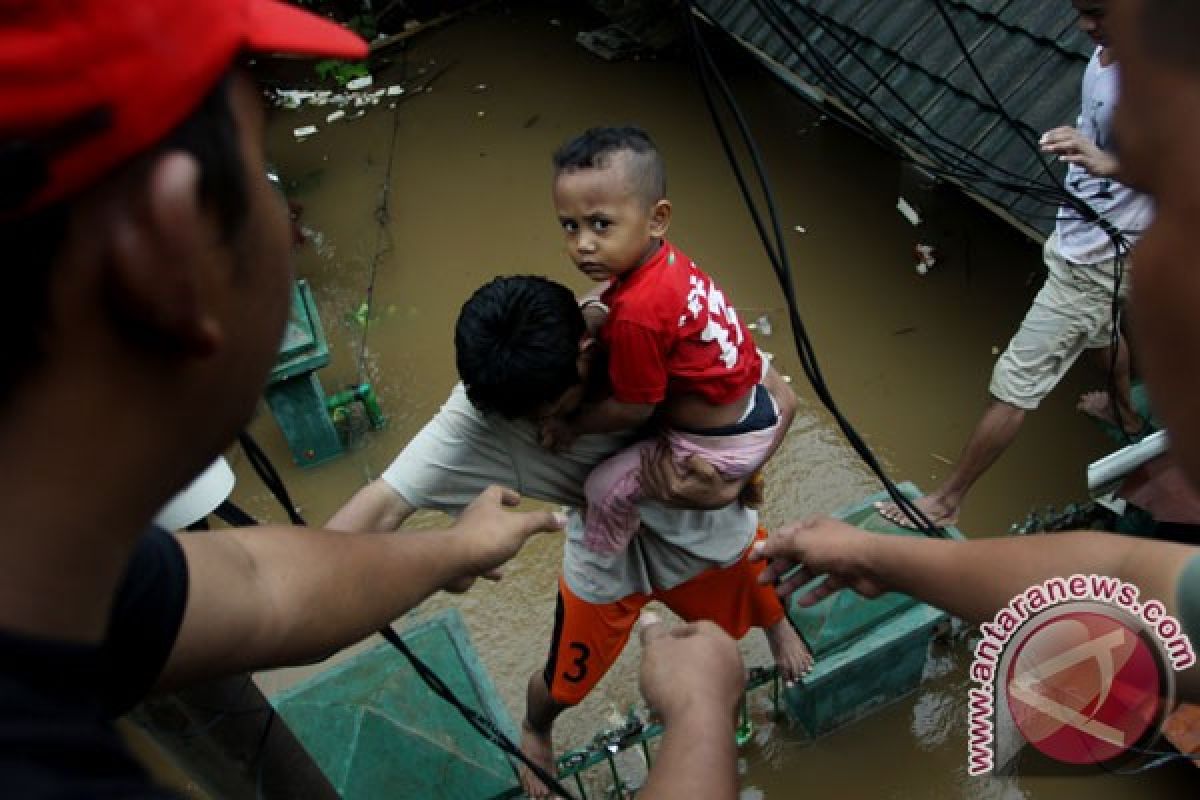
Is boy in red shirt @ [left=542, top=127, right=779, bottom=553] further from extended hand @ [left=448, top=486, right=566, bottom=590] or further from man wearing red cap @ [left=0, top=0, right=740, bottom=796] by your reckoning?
man wearing red cap @ [left=0, top=0, right=740, bottom=796]

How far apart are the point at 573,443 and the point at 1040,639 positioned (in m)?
1.23

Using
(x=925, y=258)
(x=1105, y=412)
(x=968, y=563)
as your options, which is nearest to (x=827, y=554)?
(x=968, y=563)

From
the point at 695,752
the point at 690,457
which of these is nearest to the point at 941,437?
the point at 690,457

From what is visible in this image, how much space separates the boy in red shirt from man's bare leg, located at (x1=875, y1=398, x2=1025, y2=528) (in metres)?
1.49

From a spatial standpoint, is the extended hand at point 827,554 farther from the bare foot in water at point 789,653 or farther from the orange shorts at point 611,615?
the bare foot in water at point 789,653

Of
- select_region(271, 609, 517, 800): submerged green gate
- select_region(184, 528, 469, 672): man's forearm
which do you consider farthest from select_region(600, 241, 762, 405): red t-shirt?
select_region(271, 609, 517, 800): submerged green gate

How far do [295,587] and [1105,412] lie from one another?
4256mm

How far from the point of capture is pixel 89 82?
74 cm

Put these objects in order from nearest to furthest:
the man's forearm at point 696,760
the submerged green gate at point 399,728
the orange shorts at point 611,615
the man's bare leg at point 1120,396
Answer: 1. the man's forearm at point 696,760
2. the orange shorts at point 611,615
3. the submerged green gate at point 399,728
4. the man's bare leg at point 1120,396

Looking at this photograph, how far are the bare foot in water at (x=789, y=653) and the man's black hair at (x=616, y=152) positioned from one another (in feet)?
5.55

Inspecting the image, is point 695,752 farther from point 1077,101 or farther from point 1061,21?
point 1061,21

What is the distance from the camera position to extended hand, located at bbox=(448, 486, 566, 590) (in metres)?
1.99

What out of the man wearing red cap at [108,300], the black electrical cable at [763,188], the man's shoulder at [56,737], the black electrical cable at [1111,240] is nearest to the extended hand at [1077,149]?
the black electrical cable at [1111,240]

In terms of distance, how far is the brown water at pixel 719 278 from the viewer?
154 inches
